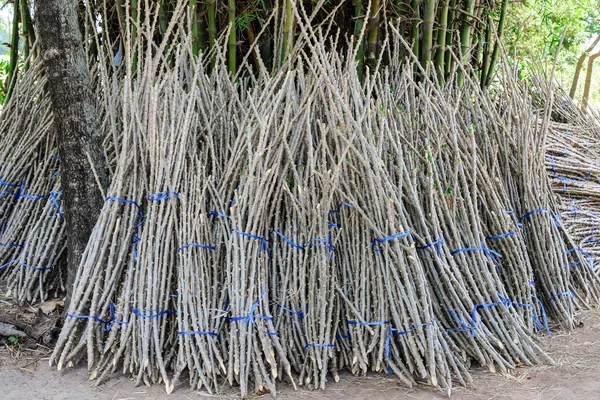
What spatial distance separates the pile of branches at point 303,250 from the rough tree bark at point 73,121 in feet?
0.58

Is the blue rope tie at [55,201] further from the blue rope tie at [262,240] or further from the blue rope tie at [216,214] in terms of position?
the blue rope tie at [262,240]

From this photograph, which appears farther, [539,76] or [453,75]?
[539,76]

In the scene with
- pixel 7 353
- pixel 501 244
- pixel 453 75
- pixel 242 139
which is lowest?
pixel 7 353

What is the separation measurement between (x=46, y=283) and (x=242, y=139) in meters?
1.41

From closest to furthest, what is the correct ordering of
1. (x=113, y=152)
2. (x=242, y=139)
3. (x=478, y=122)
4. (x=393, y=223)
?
(x=393, y=223), (x=242, y=139), (x=113, y=152), (x=478, y=122)

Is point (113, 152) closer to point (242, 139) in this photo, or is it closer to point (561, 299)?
point (242, 139)

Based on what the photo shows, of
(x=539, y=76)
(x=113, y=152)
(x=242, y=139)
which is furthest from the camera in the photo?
(x=539, y=76)

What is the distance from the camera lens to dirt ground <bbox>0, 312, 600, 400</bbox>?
7.50 ft

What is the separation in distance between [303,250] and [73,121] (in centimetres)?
128

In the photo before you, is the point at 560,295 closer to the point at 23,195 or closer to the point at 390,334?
the point at 390,334

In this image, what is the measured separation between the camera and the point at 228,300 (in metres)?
2.49

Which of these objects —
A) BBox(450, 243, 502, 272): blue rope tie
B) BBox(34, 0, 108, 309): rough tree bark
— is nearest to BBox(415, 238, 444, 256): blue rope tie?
BBox(450, 243, 502, 272): blue rope tie

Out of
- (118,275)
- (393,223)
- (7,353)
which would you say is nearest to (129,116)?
(118,275)

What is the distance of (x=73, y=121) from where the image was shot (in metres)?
2.69
